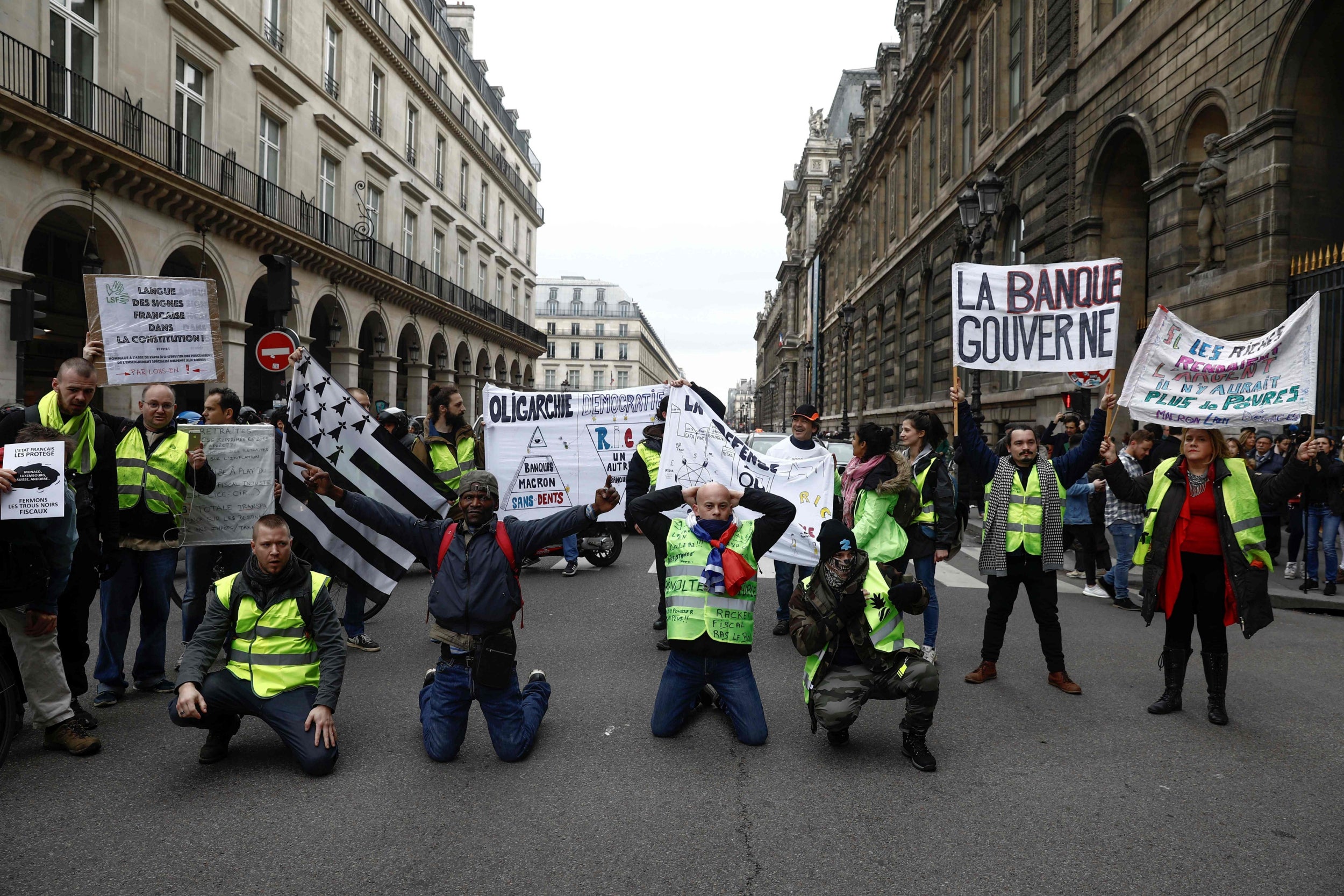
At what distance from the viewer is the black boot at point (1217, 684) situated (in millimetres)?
5145

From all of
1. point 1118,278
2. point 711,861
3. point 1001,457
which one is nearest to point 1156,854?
point 711,861

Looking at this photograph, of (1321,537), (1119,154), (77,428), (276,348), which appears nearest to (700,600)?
(77,428)

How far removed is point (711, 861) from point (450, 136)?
1463 inches

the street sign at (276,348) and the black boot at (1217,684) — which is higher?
the street sign at (276,348)

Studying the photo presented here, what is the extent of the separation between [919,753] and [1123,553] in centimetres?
613

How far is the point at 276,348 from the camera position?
437 inches

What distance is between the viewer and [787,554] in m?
6.51

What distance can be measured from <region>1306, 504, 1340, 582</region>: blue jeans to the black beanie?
7628mm

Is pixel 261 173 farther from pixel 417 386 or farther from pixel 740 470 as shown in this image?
pixel 740 470

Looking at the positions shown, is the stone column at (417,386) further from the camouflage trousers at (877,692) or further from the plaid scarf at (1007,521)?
the camouflage trousers at (877,692)

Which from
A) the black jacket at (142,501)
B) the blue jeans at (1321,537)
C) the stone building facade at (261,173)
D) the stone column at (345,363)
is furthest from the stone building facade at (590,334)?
the black jacket at (142,501)

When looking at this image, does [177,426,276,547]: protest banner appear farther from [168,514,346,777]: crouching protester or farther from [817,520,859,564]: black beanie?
[817,520,859,564]: black beanie

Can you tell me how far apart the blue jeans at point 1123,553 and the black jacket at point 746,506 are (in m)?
5.51

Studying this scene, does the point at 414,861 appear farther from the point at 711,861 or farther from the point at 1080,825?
the point at 1080,825
